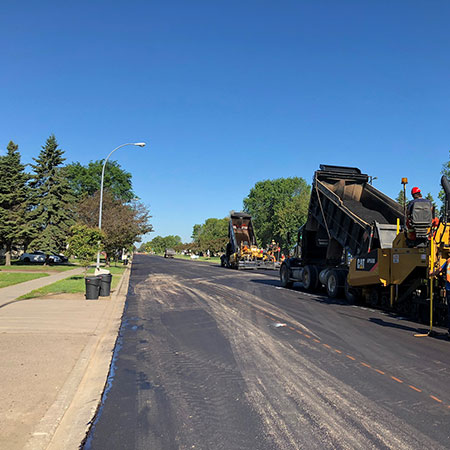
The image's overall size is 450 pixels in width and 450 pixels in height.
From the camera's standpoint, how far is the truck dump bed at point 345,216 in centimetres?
1286

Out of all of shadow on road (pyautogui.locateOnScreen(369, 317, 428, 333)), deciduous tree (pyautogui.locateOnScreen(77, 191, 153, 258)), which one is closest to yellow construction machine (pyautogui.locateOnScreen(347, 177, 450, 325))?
shadow on road (pyautogui.locateOnScreen(369, 317, 428, 333))

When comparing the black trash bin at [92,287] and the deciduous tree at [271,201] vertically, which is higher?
the deciduous tree at [271,201]

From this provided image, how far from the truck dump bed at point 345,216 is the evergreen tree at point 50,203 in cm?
2334

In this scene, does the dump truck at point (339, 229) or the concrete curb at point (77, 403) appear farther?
the dump truck at point (339, 229)

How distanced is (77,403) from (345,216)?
454 inches

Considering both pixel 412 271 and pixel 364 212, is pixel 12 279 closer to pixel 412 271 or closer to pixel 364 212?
pixel 364 212

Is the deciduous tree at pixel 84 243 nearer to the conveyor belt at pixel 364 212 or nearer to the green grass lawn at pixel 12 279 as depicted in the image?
the green grass lawn at pixel 12 279

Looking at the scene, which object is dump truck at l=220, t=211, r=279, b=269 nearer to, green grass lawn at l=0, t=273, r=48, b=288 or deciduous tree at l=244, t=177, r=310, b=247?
green grass lawn at l=0, t=273, r=48, b=288

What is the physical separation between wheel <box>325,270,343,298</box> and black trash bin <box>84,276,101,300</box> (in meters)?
8.20

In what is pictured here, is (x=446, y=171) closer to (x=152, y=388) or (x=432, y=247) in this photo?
(x=432, y=247)

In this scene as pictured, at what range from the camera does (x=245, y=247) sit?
36844mm

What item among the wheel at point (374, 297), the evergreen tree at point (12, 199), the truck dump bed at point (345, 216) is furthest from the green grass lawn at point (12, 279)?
the wheel at point (374, 297)

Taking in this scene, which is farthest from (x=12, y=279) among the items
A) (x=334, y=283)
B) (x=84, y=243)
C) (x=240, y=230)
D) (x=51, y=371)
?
(x=240, y=230)

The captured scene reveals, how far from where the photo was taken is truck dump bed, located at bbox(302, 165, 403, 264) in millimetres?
12859
